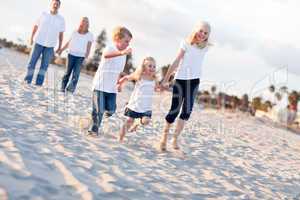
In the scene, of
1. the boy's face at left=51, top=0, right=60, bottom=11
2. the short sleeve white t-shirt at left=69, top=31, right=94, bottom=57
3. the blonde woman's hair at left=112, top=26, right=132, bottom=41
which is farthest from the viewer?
the short sleeve white t-shirt at left=69, top=31, right=94, bottom=57

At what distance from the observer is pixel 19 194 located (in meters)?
2.92

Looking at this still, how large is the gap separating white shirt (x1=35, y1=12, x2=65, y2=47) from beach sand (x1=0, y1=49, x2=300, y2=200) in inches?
56.6

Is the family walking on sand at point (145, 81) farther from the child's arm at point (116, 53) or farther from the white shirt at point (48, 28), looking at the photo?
the white shirt at point (48, 28)

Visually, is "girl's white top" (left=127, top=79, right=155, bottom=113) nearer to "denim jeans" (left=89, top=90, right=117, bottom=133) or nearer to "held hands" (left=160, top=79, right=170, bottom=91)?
"held hands" (left=160, top=79, right=170, bottom=91)

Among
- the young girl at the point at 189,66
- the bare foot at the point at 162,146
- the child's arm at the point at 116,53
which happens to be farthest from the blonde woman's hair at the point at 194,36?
the bare foot at the point at 162,146

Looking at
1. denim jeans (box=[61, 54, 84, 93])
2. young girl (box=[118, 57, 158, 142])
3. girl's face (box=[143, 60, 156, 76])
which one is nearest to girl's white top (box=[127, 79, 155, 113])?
young girl (box=[118, 57, 158, 142])

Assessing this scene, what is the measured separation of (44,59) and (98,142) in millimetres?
4113

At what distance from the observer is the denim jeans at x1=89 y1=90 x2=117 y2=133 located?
5.51 m

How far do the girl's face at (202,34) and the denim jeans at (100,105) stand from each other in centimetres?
129

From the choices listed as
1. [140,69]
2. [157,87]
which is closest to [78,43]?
[140,69]

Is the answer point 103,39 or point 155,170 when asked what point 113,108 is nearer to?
point 155,170

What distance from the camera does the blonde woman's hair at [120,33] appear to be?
17.5 feet

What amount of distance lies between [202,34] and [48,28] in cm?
418

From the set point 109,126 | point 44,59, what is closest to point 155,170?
point 109,126
